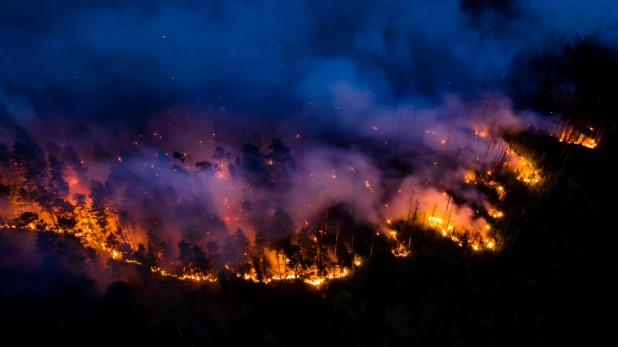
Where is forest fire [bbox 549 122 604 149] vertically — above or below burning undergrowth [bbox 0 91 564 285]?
above

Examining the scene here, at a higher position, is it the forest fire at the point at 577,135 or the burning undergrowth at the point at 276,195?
the forest fire at the point at 577,135

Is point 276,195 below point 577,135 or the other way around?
below

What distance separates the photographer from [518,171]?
3250cm

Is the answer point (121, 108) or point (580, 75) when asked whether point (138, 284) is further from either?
point (580, 75)

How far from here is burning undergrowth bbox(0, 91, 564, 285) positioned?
97.8ft

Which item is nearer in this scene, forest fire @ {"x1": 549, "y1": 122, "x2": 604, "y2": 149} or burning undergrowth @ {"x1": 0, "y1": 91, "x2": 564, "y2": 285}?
burning undergrowth @ {"x1": 0, "y1": 91, "x2": 564, "y2": 285}

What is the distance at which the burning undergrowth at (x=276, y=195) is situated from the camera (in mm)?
29812

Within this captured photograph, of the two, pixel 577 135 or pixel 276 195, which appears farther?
pixel 276 195

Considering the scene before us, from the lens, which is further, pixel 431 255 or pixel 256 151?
pixel 256 151

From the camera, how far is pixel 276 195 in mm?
37469

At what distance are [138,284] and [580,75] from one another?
51.0 m

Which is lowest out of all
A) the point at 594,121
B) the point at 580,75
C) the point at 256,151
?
the point at 256,151

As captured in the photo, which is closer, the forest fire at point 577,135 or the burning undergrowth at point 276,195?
the burning undergrowth at point 276,195

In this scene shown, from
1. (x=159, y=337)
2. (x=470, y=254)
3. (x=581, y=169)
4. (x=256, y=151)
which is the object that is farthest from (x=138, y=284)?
(x=581, y=169)
